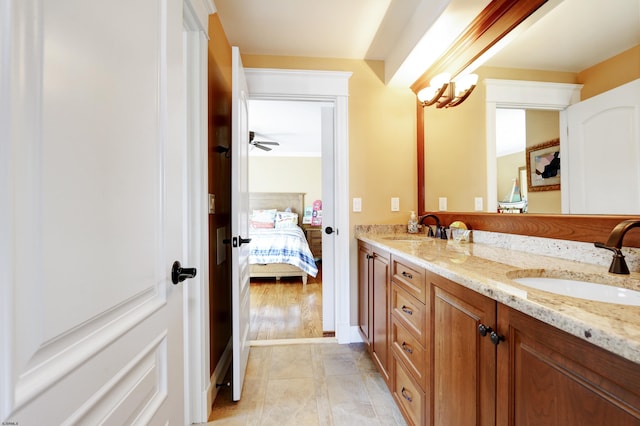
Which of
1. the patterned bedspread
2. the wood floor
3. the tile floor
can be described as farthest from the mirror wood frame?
the patterned bedspread

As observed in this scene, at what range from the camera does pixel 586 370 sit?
1.66 feet

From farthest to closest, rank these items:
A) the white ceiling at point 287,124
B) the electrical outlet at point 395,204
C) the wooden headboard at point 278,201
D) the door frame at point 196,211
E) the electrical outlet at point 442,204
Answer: the wooden headboard at point 278,201, the white ceiling at point 287,124, the electrical outlet at point 395,204, the electrical outlet at point 442,204, the door frame at point 196,211

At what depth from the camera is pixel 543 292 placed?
0.67 m

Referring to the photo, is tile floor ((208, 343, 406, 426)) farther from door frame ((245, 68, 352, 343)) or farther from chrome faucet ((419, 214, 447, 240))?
chrome faucet ((419, 214, 447, 240))

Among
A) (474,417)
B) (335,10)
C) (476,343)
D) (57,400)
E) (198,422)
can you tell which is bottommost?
(198,422)

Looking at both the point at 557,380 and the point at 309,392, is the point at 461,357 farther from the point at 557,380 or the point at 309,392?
the point at 309,392

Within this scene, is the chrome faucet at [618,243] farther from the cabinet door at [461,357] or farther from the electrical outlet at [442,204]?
the electrical outlet at [442,204]

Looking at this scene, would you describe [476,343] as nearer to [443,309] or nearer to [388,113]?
[443,309]

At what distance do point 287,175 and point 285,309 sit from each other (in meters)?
3.50

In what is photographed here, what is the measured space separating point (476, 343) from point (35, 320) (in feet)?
3.32

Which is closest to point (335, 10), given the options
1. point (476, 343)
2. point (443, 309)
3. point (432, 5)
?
point (432, 5)

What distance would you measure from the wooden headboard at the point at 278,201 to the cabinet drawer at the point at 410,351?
441cm

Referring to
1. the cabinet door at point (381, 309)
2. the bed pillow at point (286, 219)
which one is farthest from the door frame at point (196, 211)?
the bed pillow at point (286, 219)

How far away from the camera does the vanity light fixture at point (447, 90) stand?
5.49 ft
